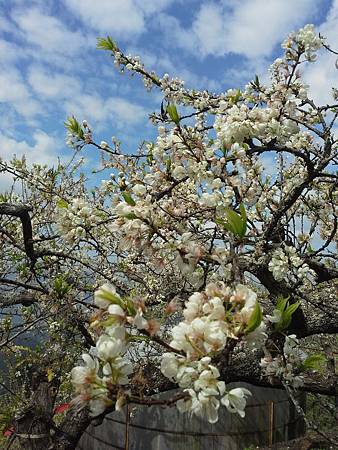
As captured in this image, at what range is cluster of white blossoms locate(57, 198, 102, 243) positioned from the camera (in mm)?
2227

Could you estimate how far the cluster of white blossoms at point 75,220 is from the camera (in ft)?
7.30

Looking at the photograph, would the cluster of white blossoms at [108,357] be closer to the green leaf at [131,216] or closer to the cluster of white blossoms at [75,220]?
the green leaf at [131,216]

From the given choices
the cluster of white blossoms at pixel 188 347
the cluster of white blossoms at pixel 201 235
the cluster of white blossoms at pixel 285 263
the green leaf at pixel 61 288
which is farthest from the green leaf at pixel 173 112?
the green leaf at pixel 61 288

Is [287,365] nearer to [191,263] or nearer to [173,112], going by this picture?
[191,263]

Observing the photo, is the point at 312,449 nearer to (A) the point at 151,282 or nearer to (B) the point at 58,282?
(A) the point at 151,282

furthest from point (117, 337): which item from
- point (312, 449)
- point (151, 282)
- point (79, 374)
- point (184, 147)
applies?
point (312, 449)

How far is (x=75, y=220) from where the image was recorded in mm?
2225

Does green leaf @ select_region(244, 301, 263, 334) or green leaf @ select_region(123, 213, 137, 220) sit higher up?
green leaf @ select_region(123, 213, 137, 220)

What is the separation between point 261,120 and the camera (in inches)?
88.3

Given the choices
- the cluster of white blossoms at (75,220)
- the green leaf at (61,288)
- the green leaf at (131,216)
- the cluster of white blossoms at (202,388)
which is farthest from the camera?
the green leaf at (61,288)

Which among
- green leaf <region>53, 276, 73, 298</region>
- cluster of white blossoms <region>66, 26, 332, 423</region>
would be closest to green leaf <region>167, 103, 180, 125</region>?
cluster of white blossoms <region>66, 26, 332, 423</region>

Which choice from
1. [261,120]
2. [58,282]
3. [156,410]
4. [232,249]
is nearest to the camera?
[232,249]

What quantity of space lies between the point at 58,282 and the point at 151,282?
6.01ft

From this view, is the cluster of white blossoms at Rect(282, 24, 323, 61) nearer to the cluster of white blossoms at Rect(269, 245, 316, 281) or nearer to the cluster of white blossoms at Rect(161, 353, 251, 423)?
the cluster of white blossoms at Rect(269, 245, 316, 281)
